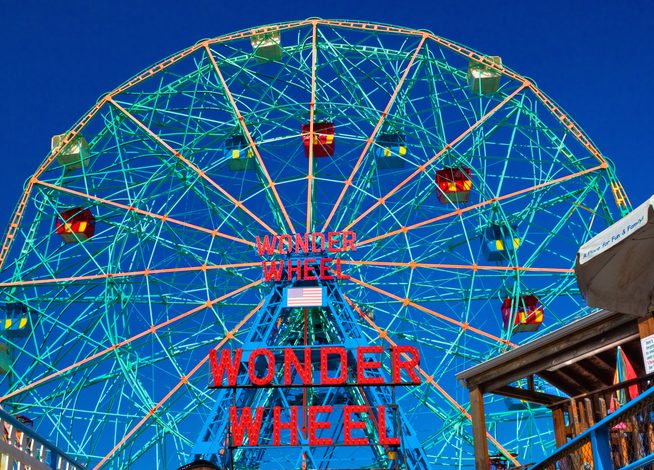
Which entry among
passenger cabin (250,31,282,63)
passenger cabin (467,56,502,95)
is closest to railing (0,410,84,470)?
passenger cabin (250,31,282,63)

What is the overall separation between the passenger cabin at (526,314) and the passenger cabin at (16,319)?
16.4 m

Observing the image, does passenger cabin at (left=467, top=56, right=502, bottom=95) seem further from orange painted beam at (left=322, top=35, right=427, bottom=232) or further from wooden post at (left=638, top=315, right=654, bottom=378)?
wooden post at (left=638, top=315, right=654, bottom=378)

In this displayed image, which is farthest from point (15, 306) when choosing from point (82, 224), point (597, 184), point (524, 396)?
point (524, 396)

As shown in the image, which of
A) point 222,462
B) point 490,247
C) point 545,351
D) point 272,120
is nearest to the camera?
point 545,351

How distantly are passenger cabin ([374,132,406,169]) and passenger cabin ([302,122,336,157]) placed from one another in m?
1.71

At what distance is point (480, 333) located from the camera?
92.3 feet

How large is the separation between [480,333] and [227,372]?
8.21m

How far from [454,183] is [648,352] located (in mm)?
22123

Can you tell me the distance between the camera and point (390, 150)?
107 feet

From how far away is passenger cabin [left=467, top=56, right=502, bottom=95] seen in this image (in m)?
32.8

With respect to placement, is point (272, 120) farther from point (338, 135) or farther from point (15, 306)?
point (15, 306)

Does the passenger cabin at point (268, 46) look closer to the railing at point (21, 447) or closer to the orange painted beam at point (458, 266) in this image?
the orange painted beam at point (458, 266)

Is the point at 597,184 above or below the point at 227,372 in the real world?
above

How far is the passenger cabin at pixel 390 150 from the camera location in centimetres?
3262
